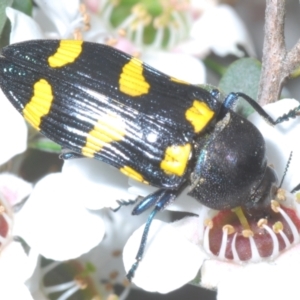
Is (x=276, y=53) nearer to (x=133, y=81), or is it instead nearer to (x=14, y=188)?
(x=133, y=81)

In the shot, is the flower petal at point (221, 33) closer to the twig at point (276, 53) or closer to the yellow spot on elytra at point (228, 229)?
the twig at point (276, 53)

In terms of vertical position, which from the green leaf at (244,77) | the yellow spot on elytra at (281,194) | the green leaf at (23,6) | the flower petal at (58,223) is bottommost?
the flower petal at (58,223)

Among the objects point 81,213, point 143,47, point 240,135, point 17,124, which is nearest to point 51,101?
point 17,124

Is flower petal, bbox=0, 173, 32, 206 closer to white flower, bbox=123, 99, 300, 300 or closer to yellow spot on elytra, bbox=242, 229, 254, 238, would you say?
white flower, bbox=123, 99, 300, 300

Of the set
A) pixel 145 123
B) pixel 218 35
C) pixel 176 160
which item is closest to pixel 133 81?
pixel 145 123

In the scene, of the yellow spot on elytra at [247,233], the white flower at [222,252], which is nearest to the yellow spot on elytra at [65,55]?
the white flower at [222,252]

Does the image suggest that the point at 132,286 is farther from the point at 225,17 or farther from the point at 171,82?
the point at 225,17

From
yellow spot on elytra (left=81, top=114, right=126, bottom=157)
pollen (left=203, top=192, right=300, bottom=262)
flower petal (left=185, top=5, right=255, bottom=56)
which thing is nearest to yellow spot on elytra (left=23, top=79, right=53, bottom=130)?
yellow spot on elytra (left=81, top=114, right=126, bottom=157)
